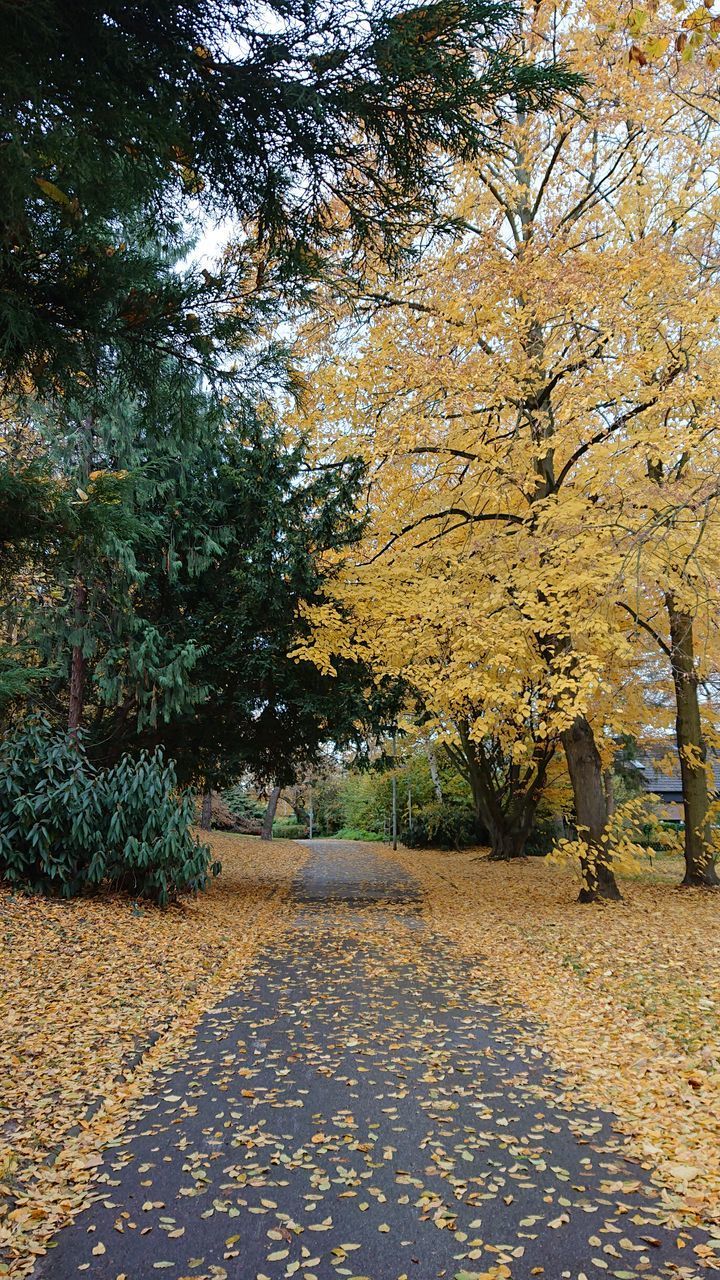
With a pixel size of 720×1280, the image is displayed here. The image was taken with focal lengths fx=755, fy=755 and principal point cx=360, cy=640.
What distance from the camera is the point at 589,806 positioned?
32.3 feet

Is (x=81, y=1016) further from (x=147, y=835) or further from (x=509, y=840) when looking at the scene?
(x=509, y=840)

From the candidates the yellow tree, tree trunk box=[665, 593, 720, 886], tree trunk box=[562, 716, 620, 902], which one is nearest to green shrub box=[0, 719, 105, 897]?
the yellow tree

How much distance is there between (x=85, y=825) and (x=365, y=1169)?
21.1 ft

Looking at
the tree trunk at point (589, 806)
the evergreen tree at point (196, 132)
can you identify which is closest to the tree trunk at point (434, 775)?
the tree trunk at point (589, 806)

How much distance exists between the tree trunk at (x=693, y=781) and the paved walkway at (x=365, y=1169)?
318 inches

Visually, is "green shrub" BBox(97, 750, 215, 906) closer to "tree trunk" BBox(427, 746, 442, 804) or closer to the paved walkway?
the paved walkway

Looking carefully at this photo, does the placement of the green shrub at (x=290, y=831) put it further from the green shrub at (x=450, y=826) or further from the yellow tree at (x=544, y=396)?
the yellow tree at (x=544, y=396)

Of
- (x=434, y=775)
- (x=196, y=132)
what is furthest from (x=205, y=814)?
(x=196, y=132)

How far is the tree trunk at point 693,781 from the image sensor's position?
1207 cm

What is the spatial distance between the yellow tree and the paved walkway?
4298mm

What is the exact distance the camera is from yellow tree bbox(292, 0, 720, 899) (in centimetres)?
838

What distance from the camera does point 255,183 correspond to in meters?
2.96

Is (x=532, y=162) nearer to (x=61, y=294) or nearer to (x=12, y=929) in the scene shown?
(x=61, y=294)

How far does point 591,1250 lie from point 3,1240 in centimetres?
197
